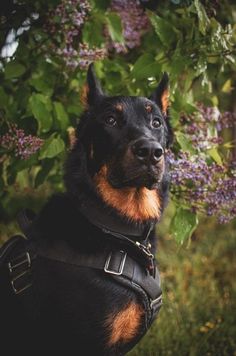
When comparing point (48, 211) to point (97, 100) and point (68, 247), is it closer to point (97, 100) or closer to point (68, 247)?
point (68, 247)

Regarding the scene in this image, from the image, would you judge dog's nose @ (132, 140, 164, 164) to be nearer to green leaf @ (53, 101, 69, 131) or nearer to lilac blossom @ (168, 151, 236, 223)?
lilac blossom @ (168, 151, 236, 223)

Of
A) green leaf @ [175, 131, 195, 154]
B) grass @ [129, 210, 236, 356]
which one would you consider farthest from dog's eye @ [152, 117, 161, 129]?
grass @ [129, 210, 236, 356]

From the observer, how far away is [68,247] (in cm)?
305

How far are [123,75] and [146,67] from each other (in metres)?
0.51

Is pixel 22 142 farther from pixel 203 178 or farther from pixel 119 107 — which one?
pixel 203 178

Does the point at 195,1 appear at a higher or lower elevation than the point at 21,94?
higher

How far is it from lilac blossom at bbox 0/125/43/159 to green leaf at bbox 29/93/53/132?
14 cm

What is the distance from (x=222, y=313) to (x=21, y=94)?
302 centimetres

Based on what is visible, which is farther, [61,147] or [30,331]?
[61,147]

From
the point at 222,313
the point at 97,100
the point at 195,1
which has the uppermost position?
the point at 195,1

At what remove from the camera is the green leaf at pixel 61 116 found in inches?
157

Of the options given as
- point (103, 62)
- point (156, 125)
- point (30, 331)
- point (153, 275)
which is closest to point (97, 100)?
point (156, 125)

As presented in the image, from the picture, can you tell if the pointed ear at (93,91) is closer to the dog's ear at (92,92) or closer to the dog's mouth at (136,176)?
the dog's ear at (92,92)

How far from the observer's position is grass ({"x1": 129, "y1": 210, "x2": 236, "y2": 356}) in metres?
4.85
